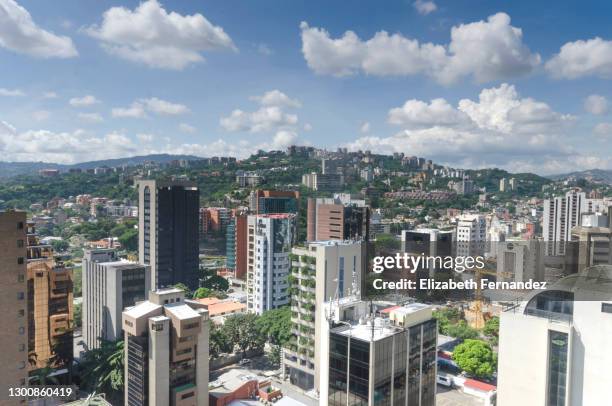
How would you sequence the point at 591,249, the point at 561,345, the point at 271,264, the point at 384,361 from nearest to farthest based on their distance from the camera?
the point at 561,345 → the point at 384,361 → the point at 591,249 → the point at 271,264

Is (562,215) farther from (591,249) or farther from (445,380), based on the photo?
(445,380)

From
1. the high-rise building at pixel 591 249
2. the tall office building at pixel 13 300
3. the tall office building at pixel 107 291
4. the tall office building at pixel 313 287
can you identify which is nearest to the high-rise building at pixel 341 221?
the high-rise building at pixel 591 249

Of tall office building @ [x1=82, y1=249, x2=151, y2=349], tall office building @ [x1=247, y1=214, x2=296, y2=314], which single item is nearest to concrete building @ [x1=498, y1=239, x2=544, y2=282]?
tall office building @ [x1=247, y1=214, x2=296, y2=314]

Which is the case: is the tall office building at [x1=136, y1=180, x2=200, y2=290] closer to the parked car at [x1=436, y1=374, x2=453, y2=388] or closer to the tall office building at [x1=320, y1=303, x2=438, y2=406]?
the parked car at [x1=436, y1=374, x2=453, y2=388]

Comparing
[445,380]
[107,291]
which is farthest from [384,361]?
[107,291]

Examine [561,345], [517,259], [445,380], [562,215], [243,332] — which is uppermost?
[561,345]

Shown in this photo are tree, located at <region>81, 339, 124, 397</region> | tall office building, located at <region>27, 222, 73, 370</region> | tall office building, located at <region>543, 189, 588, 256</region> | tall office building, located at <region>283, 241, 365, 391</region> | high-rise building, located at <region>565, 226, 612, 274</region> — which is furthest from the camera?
tall office building, located at <region>543, 189, 588, 256</region>
